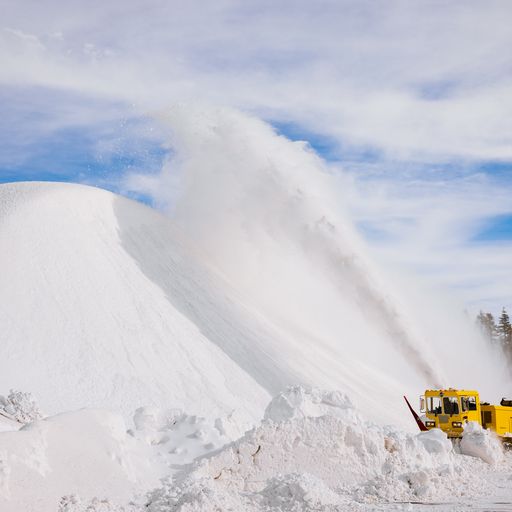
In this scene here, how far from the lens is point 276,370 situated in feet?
68.0

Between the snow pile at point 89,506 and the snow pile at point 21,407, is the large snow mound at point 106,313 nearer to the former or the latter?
the snow pile at point 21,407

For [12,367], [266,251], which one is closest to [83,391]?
[12,367]

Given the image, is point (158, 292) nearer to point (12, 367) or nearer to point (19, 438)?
point (12, 367)

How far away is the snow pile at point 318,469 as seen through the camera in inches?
360

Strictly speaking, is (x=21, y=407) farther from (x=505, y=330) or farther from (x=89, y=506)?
(x=505, y=330)

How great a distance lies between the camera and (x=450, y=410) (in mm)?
16391

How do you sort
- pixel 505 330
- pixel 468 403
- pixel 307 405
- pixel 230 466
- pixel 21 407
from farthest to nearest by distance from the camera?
pixel 505 330, pixel 468 403, pixel 21 407, pixel 307 405, pixel 230 466

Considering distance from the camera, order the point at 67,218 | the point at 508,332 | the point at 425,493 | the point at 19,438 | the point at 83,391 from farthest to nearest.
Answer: the point at 508,332 < the point at 67,218 < the point at 83,391 < the point at 425,493 < the point at 19,438

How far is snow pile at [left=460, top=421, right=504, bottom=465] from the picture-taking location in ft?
46.9

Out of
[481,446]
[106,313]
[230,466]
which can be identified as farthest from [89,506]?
[106,313]

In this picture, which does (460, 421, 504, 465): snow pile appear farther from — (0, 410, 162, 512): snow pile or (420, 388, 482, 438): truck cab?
(0, 410, 162, 512): snow pile

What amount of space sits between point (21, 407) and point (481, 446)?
969cm

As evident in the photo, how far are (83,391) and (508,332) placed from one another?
5109 centimetres

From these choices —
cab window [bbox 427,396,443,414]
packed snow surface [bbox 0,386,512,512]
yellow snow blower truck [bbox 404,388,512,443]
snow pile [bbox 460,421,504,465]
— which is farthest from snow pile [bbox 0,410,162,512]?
cab window [bbox 427,396,443,414]
